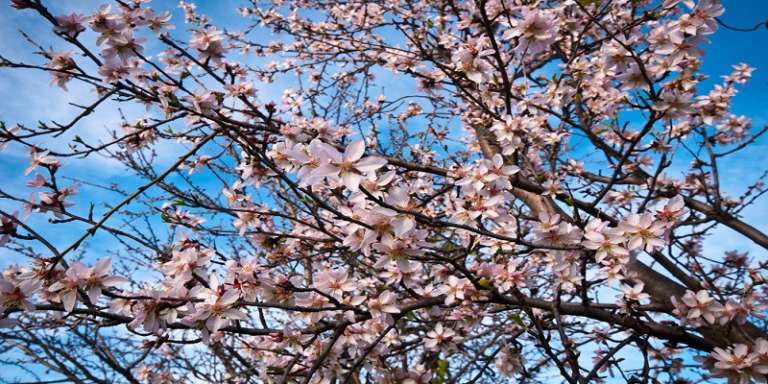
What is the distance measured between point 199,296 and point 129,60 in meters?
1.42

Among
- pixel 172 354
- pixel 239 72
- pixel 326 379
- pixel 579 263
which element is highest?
pixel 239 72

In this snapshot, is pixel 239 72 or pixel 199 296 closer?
pixel 199 296

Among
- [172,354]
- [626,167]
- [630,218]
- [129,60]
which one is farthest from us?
[172,354]

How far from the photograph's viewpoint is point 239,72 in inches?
113

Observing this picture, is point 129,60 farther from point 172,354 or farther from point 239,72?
point 172,354

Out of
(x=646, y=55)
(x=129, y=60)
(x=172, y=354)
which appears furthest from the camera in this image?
(x=172, y=354)

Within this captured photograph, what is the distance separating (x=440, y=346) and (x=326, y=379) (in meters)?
0.76

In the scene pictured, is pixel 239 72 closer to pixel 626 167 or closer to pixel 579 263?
pixel 579 263

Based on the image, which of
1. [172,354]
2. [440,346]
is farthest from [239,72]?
[172,354]

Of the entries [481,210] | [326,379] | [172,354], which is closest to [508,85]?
[481,210]

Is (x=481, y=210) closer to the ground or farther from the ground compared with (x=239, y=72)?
closer to the ground

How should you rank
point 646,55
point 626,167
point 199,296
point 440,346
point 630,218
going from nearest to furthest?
point 199,296
point 630,218
point 440,346
point 646,55
point 626,167

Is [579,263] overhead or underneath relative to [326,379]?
overhead

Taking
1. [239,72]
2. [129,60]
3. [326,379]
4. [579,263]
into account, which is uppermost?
[239,72]
